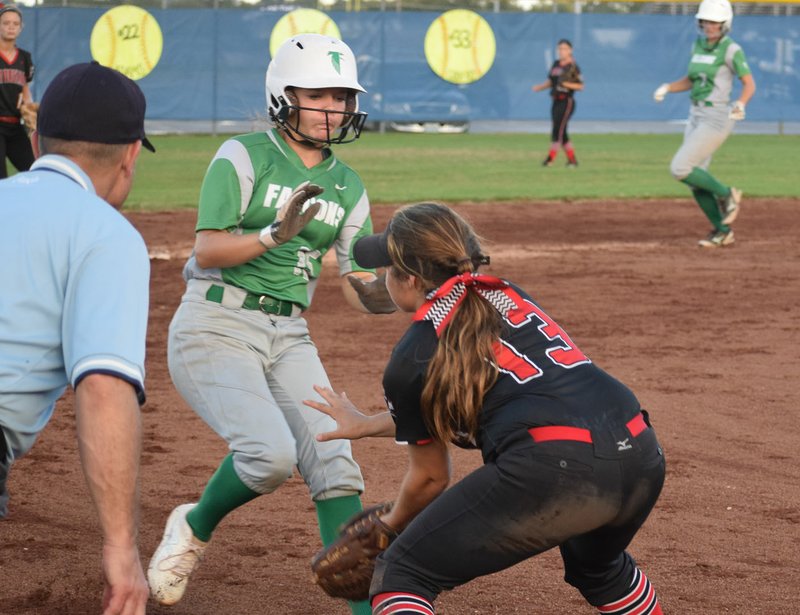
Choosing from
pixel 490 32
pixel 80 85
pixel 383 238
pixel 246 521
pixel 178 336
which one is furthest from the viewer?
pixel 490 32

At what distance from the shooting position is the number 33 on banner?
1002 inches

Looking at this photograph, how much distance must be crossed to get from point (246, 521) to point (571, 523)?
2285mm

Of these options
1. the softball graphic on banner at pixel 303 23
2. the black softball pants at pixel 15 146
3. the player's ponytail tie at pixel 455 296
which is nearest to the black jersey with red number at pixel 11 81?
the black softball pants at pixel 15 146

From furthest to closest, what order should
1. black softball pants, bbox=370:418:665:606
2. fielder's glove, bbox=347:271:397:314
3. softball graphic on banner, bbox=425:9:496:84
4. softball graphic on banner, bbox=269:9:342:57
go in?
softball graphic on banner, bbox=425:9:496:84 < softball graphic on banner, bbox=269:9:342:57 < fielder's glove, bbox=347:271:397:314 < black softball pants, bbox=370:418:665:606

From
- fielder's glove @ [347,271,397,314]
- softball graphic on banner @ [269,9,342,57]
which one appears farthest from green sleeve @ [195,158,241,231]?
softball graphic on banner @ [269,9,342,57]

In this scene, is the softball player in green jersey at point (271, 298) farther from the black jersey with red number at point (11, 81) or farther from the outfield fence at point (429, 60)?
the outfield fence at point (429, 60)

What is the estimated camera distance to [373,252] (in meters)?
3.50

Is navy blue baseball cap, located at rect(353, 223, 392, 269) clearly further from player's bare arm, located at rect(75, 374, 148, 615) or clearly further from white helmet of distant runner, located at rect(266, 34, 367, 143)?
player's bare arm, located at rect(75, 374, 148, 615)

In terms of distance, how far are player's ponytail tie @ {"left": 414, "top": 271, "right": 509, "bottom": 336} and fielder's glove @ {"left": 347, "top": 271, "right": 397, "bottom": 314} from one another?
93cm

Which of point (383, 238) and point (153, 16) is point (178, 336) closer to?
point (383, 238)

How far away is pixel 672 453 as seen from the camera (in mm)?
5828

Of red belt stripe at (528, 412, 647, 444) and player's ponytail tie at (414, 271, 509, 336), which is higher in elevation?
player's ponytail tie at (414, 271, 509, 336)

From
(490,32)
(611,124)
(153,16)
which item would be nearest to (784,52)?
(611,124)

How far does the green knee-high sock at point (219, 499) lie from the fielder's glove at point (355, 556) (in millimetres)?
→ 480
